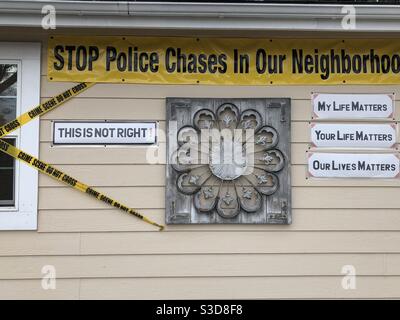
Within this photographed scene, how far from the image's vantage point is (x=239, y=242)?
468cm

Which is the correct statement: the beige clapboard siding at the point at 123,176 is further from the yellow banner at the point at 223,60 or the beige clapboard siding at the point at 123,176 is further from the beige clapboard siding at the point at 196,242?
the yellow banner at the point at 223,60

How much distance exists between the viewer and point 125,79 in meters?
4.71

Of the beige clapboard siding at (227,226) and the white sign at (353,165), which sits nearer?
the beige clapboard siding at (227,226)

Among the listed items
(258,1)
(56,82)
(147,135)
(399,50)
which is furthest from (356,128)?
(56,82)

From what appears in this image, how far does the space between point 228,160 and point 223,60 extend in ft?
2.92

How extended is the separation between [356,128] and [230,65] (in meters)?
1.25

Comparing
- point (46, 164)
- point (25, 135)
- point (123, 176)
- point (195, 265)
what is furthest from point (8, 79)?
point (195, 265)

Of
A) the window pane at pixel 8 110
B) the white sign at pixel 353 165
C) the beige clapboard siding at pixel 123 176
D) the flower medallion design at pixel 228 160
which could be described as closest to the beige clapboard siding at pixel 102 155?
the beige clapboard siding at pixel 123 176

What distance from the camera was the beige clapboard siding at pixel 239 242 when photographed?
4.64m

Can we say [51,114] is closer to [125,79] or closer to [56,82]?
[56,82]

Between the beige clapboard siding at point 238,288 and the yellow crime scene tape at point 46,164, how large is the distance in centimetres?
54

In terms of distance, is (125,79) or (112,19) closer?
(112,19)

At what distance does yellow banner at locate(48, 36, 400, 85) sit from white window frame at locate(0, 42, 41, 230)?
161 mm

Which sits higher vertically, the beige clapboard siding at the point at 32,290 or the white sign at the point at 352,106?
the white sign at the point at 352,106
